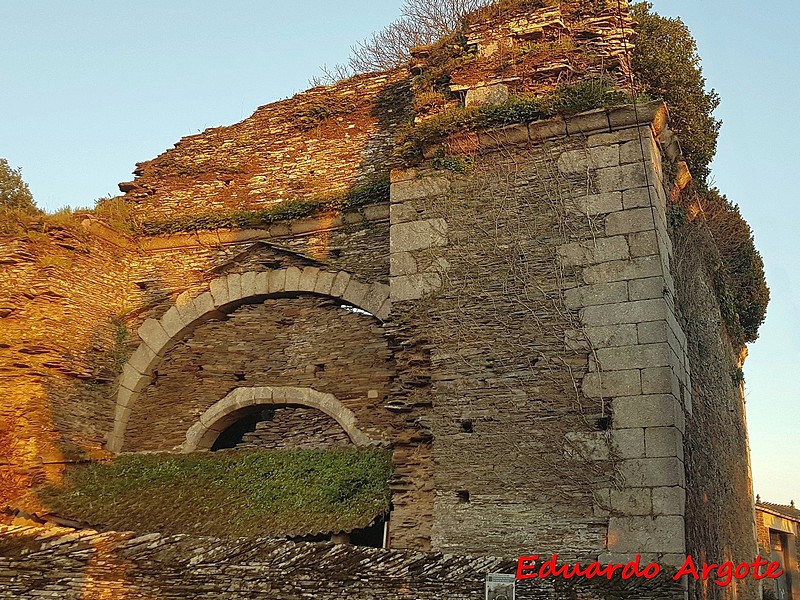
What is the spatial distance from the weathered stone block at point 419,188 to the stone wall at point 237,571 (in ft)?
12.2

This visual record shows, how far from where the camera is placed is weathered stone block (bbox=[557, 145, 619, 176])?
8289mm

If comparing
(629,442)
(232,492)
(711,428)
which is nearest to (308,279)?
(232,492)

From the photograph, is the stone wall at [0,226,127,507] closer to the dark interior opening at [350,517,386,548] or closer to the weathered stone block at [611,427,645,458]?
the dark interior opening at [350,517,386,548]

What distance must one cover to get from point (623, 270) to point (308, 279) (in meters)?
4.08

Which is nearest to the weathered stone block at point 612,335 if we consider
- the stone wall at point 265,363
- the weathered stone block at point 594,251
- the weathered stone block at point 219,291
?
the weathered stone block at point 594,251

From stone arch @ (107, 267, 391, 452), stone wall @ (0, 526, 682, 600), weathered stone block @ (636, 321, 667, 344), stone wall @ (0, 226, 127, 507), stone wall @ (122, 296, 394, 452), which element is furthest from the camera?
stone arch @ (107, 267, 391, 452)

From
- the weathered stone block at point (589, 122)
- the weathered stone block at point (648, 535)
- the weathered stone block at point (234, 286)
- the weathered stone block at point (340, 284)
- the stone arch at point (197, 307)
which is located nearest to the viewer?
the weathered stone block at point (648, 535)

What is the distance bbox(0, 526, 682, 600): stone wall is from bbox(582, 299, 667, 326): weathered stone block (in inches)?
90.5

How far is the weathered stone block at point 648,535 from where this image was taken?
7.05 metres

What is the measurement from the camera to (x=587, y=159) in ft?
27.5

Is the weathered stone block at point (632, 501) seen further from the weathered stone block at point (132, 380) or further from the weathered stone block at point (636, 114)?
the weathered stone block at point (132, 380)

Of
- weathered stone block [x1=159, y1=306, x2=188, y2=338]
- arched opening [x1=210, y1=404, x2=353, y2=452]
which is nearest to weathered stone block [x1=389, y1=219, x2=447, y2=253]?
arched opening [x1=210, y1=404, x2=353, y2=452]

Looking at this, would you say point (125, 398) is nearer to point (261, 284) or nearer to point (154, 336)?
point (154, 336)

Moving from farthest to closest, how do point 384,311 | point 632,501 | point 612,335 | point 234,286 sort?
1. point 234,286
2. point 384,311
3. point 612,335
4. point 632,501
